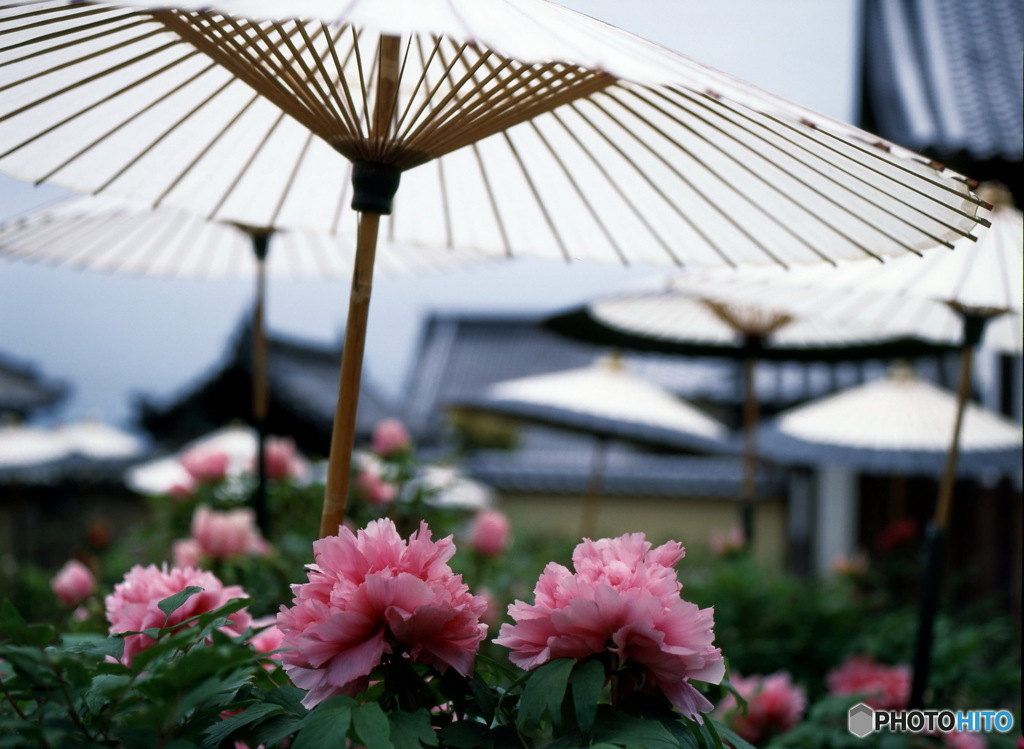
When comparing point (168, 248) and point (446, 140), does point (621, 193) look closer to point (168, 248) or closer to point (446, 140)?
point (446, 140)

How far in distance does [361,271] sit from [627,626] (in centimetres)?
59

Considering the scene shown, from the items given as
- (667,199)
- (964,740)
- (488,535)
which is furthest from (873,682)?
(667,199)

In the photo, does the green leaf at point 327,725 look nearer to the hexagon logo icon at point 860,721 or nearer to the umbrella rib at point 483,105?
the umbrella rib at point 483,105

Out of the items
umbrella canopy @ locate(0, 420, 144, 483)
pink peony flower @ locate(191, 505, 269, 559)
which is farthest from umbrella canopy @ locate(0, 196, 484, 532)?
umbrella canopy @ locate(0, 420, 144, 483)

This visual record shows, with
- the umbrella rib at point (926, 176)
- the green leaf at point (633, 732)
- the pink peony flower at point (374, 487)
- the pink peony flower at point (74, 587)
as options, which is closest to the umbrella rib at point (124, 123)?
the umbrella rib at point (926, 176)

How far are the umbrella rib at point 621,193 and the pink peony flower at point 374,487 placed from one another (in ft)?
6.79

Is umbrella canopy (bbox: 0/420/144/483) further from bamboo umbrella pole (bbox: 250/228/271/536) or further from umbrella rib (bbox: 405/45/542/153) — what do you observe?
umbrella rib (bbox: 405/45/542/153)

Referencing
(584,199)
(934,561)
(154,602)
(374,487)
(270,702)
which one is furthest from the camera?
(374,487)

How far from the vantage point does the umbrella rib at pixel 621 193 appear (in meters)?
1.39

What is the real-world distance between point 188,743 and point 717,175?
1024mm

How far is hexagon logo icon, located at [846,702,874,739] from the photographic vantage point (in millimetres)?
1856

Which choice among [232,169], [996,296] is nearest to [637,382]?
[996,296]

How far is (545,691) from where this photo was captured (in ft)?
2.54

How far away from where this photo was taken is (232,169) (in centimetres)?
149
